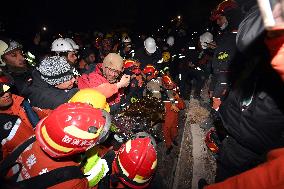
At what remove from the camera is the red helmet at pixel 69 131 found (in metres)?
1.91

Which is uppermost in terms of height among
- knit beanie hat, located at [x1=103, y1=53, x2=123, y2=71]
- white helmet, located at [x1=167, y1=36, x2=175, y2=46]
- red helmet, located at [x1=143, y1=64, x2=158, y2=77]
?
knit beanie hat, located at [x1=103, y1=53, x2=123, y2=71]

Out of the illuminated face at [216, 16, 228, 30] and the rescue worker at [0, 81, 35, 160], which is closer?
the rescue worker at [0, 81, 35, 160]

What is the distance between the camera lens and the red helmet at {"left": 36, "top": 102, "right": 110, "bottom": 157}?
191cm

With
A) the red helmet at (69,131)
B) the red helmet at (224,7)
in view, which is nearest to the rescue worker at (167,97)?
the red helmet at (224,7)

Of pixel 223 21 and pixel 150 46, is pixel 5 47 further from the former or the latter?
pixel 223 21

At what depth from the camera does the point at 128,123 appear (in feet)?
12.4

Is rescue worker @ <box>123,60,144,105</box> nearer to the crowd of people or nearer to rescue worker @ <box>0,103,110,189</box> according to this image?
the crowd of people

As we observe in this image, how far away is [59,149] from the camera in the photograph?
6.30ft

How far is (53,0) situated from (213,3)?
11.5m

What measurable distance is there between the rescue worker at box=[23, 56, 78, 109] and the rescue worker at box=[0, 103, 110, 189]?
137 cm

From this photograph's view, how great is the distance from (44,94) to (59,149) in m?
1.82

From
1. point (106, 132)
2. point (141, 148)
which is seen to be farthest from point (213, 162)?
point (106, 132)

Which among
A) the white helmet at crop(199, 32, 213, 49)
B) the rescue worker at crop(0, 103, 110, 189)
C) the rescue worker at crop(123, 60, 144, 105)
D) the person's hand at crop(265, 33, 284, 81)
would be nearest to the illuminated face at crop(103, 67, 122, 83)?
the rescue worker at crop(123, 60, 144, 105)

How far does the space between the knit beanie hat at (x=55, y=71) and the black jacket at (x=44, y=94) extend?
12cm
